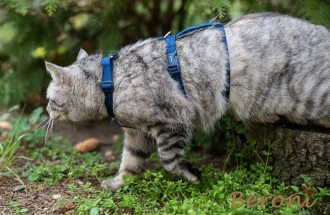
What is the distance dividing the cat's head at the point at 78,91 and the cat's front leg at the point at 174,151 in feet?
1.55

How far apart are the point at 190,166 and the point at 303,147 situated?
0.80 metres

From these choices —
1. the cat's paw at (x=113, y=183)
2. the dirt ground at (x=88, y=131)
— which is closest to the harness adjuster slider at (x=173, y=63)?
the cat's paw at (x=113, y=183)

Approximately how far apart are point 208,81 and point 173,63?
0.27m

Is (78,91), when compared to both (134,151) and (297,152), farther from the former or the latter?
(297,152)

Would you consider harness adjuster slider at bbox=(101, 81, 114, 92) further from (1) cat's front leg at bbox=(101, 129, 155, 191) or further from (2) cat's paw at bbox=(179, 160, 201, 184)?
(2) cat's paw at bbox=(179, 160, 201, 184)

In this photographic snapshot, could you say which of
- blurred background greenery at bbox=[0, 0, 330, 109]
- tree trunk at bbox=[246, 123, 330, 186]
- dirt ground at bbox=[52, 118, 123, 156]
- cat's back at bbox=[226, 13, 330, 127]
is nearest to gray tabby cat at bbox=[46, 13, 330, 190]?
cat's back at bbox=[226, 13, 330, 127]

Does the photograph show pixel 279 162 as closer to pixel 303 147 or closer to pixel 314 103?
pixel 303 147

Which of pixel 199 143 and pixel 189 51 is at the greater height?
pixel 189 51

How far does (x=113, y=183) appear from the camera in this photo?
3.12m

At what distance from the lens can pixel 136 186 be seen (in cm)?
300

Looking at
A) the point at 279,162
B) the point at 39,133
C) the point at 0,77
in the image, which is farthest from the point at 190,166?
the point at 0,77

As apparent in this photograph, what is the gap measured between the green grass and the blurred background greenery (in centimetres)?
97

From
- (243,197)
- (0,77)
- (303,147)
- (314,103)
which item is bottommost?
(243,197)

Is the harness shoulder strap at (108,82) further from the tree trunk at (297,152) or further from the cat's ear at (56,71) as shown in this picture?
the tree trunk at (297,152)
